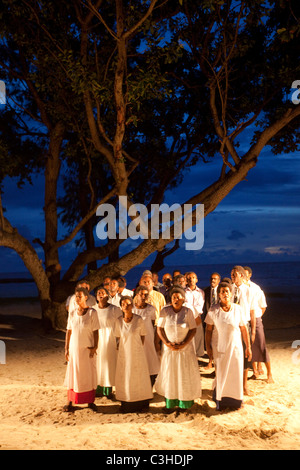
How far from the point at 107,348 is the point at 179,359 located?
56.3 inches

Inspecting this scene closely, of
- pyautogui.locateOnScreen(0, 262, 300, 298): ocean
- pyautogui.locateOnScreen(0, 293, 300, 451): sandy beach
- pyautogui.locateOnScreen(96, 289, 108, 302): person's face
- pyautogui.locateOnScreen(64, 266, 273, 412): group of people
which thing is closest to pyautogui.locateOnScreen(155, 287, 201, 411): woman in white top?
pyautogui.locateOnScreen(64, 266, 273, 412): group of people

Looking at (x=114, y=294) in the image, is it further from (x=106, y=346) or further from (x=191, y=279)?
(x=191, y=279)

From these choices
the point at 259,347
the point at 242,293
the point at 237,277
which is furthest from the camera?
the point at 259,347

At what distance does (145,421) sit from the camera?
5.89 m

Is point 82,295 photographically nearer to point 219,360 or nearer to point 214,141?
point 219,360

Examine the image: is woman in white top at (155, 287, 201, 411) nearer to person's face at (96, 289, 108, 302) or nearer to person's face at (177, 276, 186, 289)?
person's face at (96, 289, 108, 302)

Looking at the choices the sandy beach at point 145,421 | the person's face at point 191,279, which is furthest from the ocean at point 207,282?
the sandy beach at point 145,421

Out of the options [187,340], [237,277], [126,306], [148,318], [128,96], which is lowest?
[187,340]

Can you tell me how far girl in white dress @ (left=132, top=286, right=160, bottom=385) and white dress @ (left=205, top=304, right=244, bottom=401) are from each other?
106 cm

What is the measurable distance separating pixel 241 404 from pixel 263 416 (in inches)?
13.0

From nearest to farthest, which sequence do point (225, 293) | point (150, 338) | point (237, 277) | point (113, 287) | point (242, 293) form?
point (225, 293) < point (150, 338) < point (237, 277) < point (242, 293) < point (113, 287)

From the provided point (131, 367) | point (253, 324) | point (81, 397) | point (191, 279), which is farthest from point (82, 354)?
point (191, 279)

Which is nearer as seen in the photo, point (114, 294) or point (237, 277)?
point (237, 277)

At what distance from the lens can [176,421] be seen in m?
5.92
